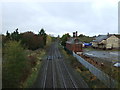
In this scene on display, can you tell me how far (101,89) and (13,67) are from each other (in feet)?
27.5

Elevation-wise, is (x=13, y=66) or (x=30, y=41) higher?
(x=30, y=41)

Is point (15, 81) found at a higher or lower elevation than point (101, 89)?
higher

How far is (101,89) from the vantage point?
14.0m

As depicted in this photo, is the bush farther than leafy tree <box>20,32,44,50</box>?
No

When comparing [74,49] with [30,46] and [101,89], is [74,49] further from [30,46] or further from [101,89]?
[101,89]

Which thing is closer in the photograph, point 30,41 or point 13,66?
point 13,66

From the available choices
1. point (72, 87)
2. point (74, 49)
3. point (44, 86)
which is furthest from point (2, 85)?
point (74, 49)

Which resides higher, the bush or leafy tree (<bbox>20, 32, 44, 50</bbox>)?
leafy tree (<bbox>20, 32, 44, 50</bbox>)

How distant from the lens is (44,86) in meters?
15.8

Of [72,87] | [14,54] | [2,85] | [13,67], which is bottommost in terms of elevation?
[72,87]

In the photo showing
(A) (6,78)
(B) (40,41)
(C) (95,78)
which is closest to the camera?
(A) (6,78)

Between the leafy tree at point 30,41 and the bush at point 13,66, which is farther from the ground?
the leafy tree at point 30,41

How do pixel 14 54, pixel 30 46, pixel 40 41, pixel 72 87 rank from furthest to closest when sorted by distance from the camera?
pixel 40 41, pixel 30 46, pixel 72 87, pixel 14 54

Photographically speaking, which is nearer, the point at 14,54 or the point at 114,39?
the point at 14,54
